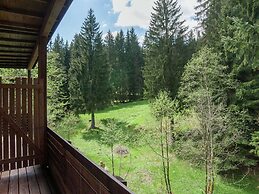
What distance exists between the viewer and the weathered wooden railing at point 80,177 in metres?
1.37

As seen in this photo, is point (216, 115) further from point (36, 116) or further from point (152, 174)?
point (36, 116)

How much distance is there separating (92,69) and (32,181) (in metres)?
17.2

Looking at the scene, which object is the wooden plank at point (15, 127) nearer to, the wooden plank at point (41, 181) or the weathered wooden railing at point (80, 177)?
the wooden plank at point (41, 181)

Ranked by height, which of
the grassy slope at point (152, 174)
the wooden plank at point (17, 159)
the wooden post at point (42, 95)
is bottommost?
the grassy slope at point (152, 174)

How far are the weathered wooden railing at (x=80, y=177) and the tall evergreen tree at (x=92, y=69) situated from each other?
16809mm

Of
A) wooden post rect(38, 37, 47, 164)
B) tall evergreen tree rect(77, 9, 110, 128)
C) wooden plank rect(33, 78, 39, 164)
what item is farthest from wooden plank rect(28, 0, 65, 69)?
tall evergreen tree rect(77, 9, 110, 128)

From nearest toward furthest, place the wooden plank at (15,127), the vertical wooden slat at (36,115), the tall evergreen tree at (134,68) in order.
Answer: the wooden plank at (15,127)
the vertical wooden slat at (36,115)
the tall evergreen tree at (134,68)

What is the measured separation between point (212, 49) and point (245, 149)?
4801 mm

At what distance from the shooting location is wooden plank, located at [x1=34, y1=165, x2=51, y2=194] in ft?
9.81

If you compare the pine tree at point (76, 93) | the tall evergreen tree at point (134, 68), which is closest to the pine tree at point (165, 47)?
the pine tree at point (76, 93)

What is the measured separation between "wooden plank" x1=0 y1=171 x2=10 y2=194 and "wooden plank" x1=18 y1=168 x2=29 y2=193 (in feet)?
0.55

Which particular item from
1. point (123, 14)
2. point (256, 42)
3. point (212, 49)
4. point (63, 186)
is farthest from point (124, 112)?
point (123, 14)

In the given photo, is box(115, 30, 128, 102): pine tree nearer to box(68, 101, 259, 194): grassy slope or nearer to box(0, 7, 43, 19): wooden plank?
box(68, 101, 259, 194): grassy slope

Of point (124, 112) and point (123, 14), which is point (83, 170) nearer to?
point (124, 112)
